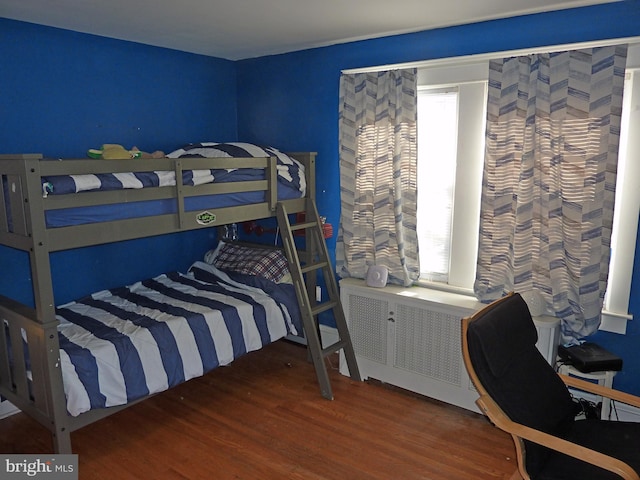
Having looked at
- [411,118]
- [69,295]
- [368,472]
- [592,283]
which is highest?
[411,118]

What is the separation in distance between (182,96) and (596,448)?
3.64 m

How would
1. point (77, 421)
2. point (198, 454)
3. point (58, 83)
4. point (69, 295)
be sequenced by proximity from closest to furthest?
point (77, 421), point (198, 454), point (58, 83), point (69, 295)

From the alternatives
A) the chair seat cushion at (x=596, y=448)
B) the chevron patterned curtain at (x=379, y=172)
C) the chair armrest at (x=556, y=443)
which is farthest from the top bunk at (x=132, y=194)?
the chair seat cushion at (x=596, y=448)

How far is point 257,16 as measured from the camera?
285cm

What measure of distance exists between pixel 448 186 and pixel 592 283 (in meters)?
1.07

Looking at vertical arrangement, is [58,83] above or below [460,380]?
above

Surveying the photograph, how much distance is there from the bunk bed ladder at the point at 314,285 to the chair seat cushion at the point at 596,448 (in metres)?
1.57

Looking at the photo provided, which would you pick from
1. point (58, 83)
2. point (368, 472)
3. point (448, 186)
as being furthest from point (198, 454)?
point (58, 83)

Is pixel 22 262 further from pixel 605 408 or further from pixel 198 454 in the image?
pixel 605 408

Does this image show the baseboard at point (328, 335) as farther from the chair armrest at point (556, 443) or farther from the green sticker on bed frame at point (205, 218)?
the chair armrest at point (556, 443)

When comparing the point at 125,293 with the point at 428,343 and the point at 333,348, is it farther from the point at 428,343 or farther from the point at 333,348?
the point at 428,343

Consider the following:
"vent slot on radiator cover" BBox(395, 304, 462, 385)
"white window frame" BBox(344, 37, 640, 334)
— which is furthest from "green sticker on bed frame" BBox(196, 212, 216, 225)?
"white window frame" BBox(344, 37, 640, 334)

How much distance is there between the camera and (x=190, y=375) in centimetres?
292

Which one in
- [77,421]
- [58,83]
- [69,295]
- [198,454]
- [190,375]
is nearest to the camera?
[77,421]
